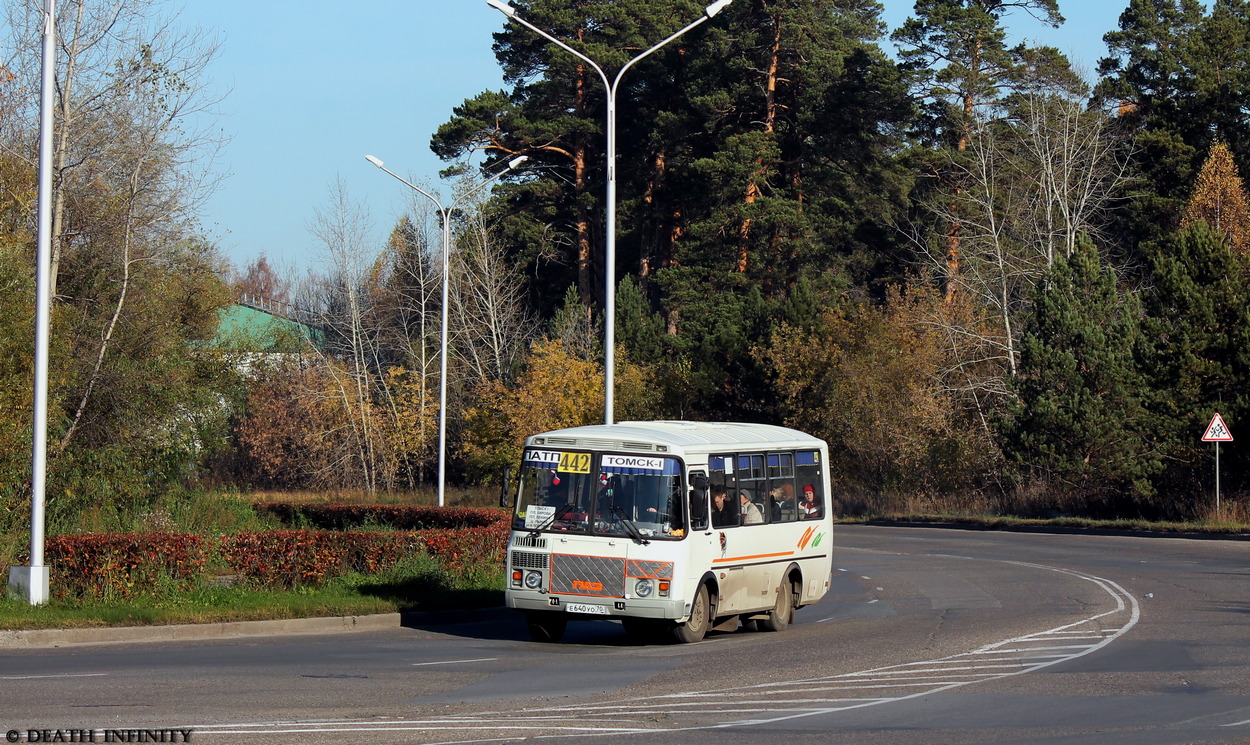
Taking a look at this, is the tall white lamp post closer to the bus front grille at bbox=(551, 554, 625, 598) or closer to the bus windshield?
the bus windshield

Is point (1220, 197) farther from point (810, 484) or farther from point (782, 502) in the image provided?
point (782, 502)

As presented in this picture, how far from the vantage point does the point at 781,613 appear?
18.2m

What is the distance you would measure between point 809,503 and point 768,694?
7298 millimetres

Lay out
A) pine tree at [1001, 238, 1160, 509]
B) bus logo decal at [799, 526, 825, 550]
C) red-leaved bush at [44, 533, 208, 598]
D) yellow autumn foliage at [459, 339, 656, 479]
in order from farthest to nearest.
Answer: yellow autumn foliage at [459, 339, 656, 479]
pine tree at [1001, 238, 1160, 509]
bus logo decal at [799, 526, 825, 550]
red-leaved bush at [44, 533, 208, 598]

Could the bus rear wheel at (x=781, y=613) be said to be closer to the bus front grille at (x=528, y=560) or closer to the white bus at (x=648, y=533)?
the white bus at (x=648, y=533)

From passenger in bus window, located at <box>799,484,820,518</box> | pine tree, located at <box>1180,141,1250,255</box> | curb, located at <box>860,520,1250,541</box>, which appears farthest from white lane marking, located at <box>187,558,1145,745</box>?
pine tree, located at <box>1180,141,1250,255</box>

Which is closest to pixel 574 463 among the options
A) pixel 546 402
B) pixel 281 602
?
pixel 281 602

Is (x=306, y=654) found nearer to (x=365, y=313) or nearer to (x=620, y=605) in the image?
(x=620, y=605)

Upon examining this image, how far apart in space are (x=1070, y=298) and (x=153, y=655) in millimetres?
34114

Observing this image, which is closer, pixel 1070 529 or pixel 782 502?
pixel 782 502

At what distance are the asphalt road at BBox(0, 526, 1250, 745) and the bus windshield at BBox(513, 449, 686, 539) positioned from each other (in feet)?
4.89

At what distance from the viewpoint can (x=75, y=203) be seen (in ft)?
103

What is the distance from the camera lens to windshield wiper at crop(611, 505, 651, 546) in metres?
16.0

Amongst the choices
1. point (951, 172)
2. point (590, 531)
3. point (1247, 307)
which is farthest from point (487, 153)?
point (590, 531)
